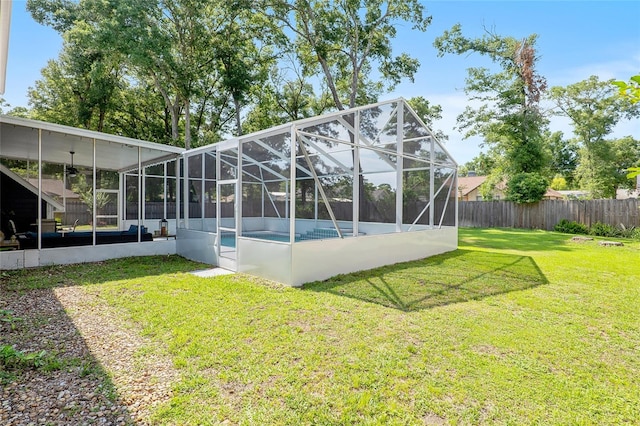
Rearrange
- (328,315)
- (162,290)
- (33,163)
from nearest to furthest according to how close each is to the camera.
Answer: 1. (328,315)
2. (162,290)
3. (33,163)

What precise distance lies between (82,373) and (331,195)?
5961 millimetres

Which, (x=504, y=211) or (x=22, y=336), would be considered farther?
(x=504, y=211)

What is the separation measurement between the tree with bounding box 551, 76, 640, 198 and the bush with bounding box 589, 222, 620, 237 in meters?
9.30

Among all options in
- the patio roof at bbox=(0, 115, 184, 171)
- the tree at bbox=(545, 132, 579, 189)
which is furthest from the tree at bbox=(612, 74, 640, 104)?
the tree at bbox=(545, 132, 579, 189)

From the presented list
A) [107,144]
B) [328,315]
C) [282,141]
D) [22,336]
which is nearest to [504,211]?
[282,141]

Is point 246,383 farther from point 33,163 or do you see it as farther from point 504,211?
point 504,211

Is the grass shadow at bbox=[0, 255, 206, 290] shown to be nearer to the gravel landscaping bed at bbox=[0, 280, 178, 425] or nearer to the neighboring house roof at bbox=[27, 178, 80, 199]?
the gravel landscaping bed at bbox=[0, 280, 178, 425]

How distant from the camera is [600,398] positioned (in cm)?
255

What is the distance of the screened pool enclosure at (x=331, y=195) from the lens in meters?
6.45

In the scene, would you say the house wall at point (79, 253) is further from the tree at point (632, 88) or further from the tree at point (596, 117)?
the tree at point (596, 117)

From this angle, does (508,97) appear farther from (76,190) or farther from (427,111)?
(76,190)

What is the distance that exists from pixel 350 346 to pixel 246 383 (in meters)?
1.17

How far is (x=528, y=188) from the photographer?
16.2m

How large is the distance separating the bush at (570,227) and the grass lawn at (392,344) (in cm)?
954
